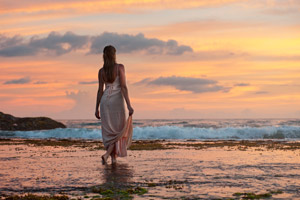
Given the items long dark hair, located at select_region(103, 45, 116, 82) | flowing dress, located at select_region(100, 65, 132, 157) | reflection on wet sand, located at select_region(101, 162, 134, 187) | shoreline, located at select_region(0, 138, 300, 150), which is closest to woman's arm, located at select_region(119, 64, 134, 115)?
flowing dress, located at select_region(100, 65, 132, 157)

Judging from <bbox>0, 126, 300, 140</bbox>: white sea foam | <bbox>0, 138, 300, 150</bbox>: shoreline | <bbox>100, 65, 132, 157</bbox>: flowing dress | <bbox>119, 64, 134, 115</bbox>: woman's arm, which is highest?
<bbox>119, 64, 134, 115</bbox>: woman's arm

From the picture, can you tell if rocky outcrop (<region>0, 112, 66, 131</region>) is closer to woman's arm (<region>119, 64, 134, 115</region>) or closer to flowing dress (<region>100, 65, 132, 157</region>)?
flowing dress (<region>100, 65, 132, 157</region>)

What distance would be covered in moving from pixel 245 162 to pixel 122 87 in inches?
164

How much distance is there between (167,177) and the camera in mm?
8875

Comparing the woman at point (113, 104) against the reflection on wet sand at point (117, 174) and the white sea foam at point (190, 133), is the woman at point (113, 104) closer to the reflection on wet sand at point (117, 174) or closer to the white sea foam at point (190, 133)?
the reflection on wet sand at point (117, 174)

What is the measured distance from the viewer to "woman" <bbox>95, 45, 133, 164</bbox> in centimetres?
1149

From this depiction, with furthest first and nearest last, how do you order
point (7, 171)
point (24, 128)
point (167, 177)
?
point (24, 128) < point (7, 171) < point (167, 177)

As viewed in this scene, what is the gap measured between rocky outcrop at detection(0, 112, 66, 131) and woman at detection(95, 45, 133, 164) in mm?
41039

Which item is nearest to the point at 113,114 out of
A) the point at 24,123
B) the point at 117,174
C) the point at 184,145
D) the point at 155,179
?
the point at 117,174

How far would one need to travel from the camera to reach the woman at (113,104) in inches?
452

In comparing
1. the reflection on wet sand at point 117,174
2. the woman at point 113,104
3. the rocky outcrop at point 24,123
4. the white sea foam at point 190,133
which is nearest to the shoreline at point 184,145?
the woman at point 113,104

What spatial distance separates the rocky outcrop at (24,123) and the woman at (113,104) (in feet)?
135

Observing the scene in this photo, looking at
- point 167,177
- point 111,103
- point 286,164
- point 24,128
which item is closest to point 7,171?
point 111,103

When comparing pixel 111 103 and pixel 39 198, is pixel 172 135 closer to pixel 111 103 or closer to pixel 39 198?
pixel 111 103
